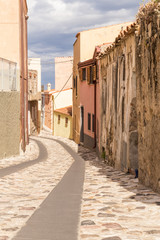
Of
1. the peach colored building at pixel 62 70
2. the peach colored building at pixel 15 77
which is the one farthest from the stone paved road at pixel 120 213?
the peach colored building at pixel 62 70

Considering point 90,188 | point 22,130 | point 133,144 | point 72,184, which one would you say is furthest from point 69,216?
point 22,130

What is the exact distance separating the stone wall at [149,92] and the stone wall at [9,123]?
10386 millimetres

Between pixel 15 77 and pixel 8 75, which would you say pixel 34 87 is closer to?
pixel 15 77

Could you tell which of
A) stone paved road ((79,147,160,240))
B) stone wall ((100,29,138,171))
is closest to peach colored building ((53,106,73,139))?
stone wall ((100,29,138,171))

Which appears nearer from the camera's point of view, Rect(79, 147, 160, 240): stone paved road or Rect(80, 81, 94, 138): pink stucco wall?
Rect(79, 147, 160, 240): stone paved road

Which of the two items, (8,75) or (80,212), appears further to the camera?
(8,75)

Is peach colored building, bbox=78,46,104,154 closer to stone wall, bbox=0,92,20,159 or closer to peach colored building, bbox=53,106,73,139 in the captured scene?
stone wall, bbox=0,92,20,159

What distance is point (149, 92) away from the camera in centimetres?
743

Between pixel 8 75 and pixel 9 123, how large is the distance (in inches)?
97.7

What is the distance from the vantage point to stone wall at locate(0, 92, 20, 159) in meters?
17.6

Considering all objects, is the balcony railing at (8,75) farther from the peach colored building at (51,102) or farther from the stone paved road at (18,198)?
the peach colored building at (51,102)

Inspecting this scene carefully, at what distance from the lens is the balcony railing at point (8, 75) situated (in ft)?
56.4

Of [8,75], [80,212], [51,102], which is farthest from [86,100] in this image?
[51,102]

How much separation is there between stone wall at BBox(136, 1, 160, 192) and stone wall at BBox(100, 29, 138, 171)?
1.92 meters
